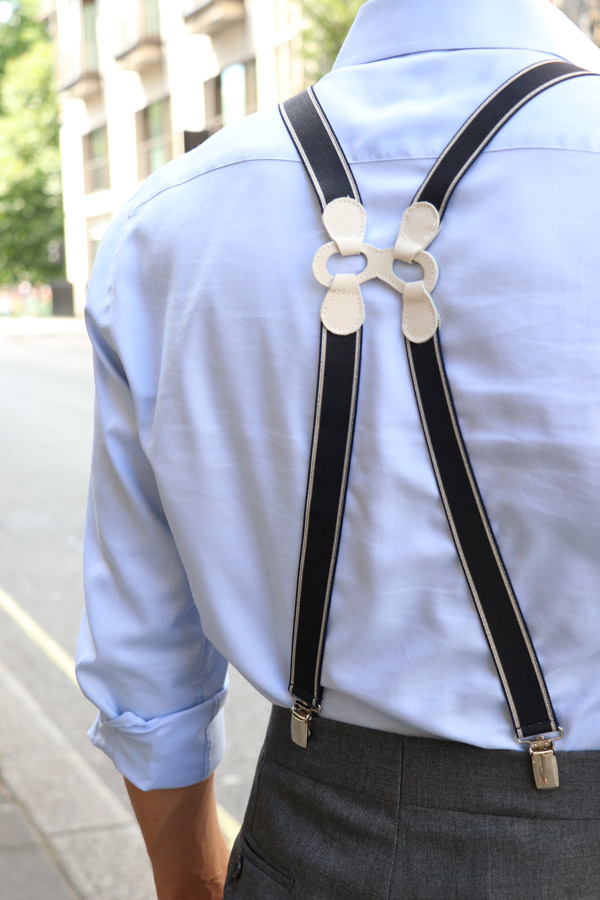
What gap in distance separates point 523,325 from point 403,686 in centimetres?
36

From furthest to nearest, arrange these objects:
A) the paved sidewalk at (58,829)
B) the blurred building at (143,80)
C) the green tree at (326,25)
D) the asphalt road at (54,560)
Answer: the blurred building at (143,80), the green tree at (326,25), the asphalt road at (54,560), the paved sidewalk at (58,829)

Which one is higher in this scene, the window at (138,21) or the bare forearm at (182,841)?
the window at (138,21)

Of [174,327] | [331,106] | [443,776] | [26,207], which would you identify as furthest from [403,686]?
[26,207]

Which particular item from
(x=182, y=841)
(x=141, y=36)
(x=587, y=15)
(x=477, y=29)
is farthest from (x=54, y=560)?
(x=141, y=36)

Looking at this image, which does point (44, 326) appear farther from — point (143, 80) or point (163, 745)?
point (163, 745)

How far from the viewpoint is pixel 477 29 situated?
3.05 ft

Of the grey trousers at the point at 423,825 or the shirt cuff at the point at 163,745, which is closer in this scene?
the grey trousers at the point at 423,825

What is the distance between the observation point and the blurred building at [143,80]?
66.2 feet

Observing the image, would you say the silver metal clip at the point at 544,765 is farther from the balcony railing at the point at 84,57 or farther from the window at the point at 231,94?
the balcony railing at the point at 84,57

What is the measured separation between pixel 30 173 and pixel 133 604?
109 ft

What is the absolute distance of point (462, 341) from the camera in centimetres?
87

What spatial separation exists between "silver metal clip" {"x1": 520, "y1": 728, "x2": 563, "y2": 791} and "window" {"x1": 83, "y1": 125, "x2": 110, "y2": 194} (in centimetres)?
2839

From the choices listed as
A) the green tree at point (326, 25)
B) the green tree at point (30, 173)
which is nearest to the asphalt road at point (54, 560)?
the green tree at point (326, 25)

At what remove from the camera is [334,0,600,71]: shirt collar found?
92 centimetres
